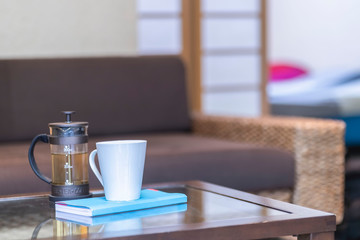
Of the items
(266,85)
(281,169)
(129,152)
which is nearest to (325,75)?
(266,85)

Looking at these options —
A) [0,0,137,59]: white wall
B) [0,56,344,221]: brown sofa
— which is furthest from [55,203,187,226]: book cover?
[0,0,137,59]: white wall

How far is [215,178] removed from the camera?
1842mm

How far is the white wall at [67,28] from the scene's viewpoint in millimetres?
2471

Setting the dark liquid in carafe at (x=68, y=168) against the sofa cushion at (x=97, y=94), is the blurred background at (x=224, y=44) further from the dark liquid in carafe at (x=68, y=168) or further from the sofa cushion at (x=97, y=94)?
the dark liquid in carafe at (x=68, y=168)

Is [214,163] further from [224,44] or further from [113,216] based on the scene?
[224,44]

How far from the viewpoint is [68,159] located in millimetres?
1092

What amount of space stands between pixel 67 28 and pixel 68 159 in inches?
61.2

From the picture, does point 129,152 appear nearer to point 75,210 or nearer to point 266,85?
point 75,210

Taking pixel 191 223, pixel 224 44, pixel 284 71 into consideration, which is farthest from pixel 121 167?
pixel 284 71

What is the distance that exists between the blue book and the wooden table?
0.06ft

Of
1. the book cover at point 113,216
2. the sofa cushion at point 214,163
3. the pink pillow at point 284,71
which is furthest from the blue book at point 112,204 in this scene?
the pink pillow at point 284,71

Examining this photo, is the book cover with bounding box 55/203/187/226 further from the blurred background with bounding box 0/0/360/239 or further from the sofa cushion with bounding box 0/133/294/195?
the blurred background with bounding box 0/0/360/239

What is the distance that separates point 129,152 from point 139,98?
4.35 feet

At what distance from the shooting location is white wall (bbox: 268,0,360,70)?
18.9 feet
